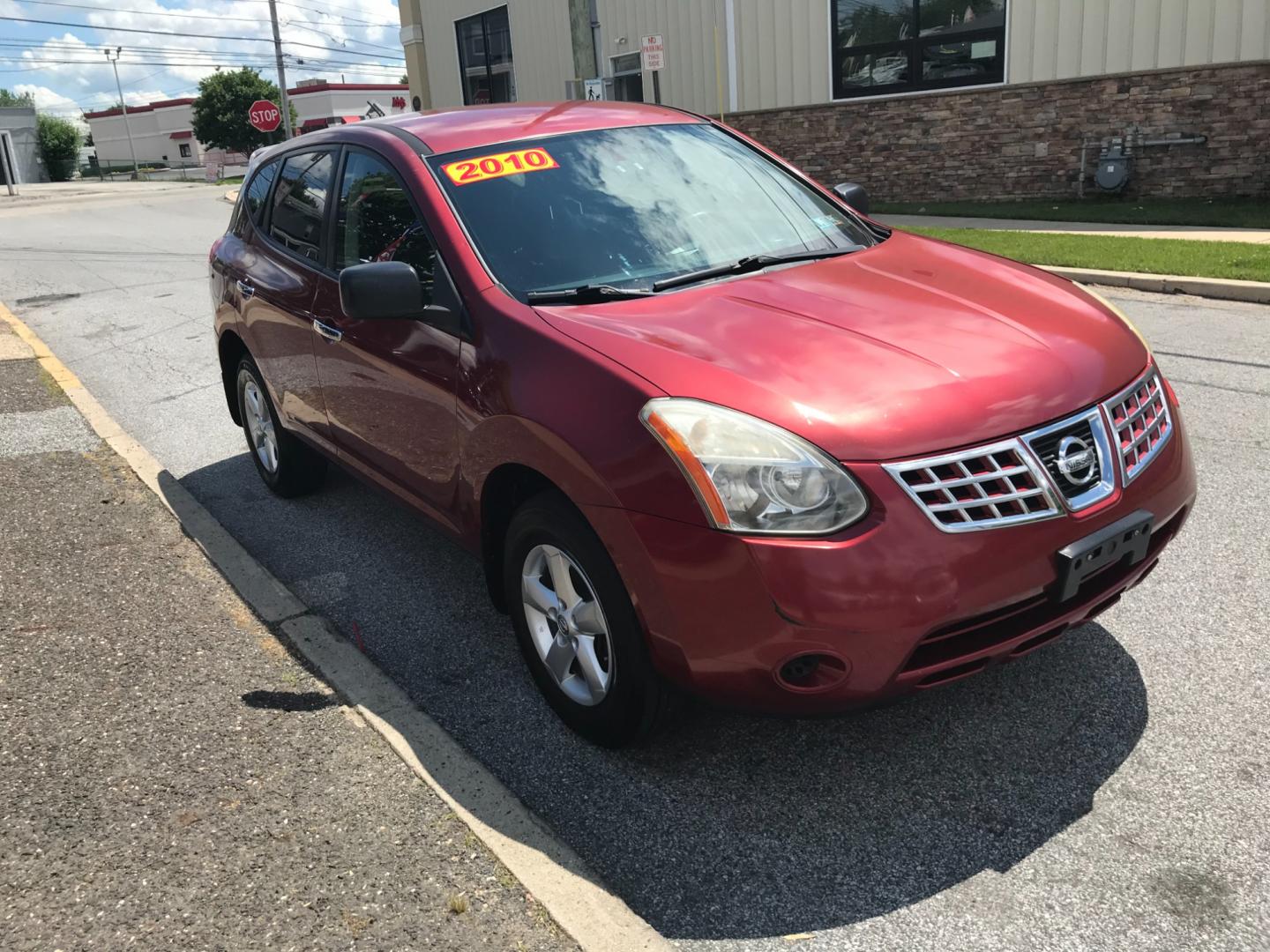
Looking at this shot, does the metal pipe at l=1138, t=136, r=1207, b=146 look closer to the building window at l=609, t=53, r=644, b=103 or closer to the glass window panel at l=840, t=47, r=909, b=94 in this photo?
the glass window panel at l=840, t=47, r=909, b=94

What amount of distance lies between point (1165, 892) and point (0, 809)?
2980 millimetres

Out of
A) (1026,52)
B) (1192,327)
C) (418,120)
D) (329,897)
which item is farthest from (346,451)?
(1026,52)

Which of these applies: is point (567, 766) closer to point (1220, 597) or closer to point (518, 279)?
point (518, 279)

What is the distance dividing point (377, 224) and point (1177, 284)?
24.6ft

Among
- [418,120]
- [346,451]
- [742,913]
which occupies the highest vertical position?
[418,120]

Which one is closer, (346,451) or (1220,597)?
(1220,597)

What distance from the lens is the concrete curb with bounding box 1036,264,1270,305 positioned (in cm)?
854

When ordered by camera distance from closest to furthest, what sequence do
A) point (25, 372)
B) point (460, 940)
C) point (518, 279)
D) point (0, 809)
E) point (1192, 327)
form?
point (460, 940)
point (0, 809)
point (518, 279)
point (1192, 327)
point (25, 372)

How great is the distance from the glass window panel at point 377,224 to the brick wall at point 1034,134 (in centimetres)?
1343

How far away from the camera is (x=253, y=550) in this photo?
195 inches

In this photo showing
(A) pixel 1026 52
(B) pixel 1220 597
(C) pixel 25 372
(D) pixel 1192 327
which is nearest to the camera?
(B) pixel 1220 597

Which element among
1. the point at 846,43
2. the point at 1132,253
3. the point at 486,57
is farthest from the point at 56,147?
the point at 1132,253

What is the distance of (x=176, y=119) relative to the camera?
96500 mm

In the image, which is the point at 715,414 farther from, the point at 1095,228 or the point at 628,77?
the point at 628,77
